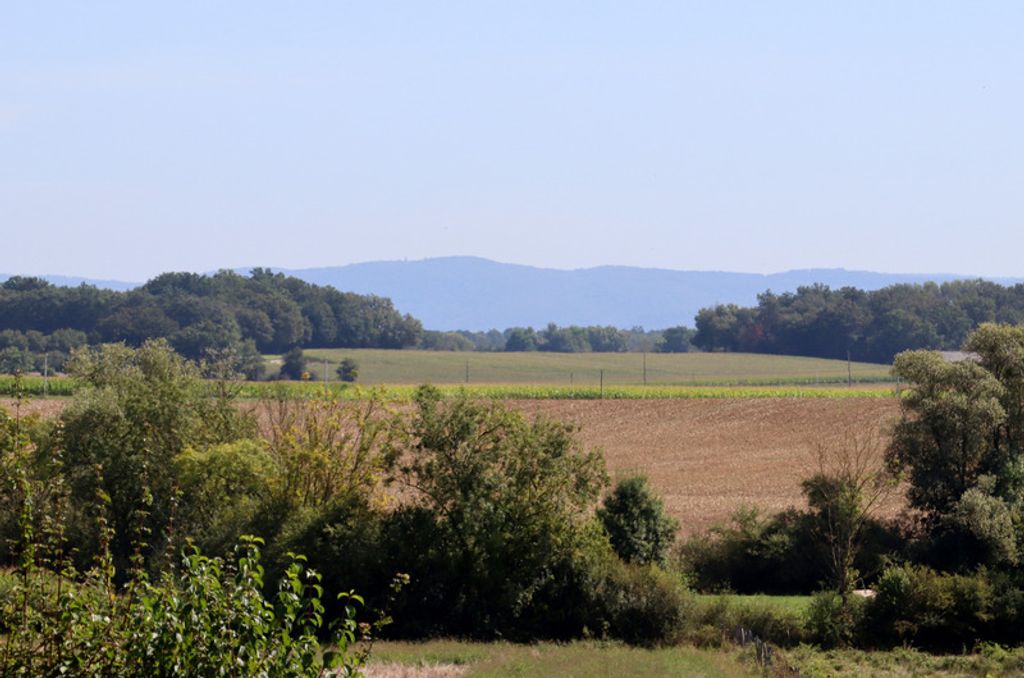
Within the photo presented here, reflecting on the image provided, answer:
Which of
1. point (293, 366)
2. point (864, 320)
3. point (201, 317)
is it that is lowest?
point (293, 366)

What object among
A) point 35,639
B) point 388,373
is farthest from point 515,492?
point 388,373

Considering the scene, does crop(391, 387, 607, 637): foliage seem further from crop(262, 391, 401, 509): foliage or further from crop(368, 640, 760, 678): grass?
crop(368, 640, 760, 678): grass

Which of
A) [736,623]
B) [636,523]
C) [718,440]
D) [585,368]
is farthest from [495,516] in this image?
[585,368]

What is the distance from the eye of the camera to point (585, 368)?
152750mm

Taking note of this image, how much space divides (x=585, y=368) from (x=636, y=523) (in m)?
112

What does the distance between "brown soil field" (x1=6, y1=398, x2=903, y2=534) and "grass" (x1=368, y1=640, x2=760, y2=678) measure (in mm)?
15436

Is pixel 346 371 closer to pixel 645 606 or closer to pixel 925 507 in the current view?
pixel 925 507

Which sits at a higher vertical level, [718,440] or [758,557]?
[718,440]

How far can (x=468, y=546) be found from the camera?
37.6 metres

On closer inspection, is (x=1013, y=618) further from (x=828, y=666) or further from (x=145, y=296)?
(x=145, y=296)

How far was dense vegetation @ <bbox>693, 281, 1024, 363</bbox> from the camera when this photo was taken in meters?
160

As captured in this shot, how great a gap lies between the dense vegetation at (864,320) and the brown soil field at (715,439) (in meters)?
70.2

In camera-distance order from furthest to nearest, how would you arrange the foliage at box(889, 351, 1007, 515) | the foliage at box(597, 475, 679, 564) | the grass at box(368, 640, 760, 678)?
the foliage at box(889, 351, 1007, 515)
the foliage at box(597, 475, 679, 564)
the grass at box(368, 640, 760, 678)

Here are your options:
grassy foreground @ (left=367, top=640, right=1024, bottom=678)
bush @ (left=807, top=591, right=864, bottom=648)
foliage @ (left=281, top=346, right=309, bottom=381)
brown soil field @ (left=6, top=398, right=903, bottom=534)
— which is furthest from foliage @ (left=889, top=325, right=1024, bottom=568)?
foliage @ (left=281, top=346, right=309, bottom=381)
